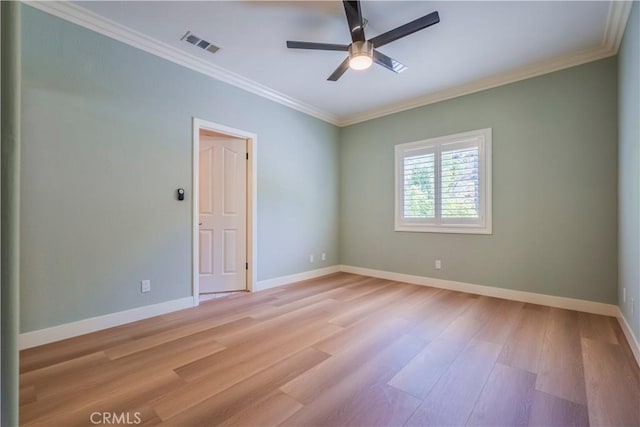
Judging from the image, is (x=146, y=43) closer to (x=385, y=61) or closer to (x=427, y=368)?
(x=385, y=61)

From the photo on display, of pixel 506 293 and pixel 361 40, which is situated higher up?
pixel 361 40

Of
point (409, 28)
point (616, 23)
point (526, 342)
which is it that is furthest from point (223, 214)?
point (616, 23)

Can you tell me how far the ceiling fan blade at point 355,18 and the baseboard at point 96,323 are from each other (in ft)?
10.6

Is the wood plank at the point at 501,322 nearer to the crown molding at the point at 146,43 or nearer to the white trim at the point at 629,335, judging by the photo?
the white trim at the point at 629,335

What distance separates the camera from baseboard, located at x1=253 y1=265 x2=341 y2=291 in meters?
4.16

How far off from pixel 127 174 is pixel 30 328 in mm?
1479

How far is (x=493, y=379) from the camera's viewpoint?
1.93 m

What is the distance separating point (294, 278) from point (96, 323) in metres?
2.53

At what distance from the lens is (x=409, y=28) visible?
2.38m

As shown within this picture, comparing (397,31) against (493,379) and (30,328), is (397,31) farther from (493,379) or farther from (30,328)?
(30,328)

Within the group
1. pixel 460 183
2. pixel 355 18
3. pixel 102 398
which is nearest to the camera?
pixel 102 398

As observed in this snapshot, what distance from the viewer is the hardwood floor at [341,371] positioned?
1602mm

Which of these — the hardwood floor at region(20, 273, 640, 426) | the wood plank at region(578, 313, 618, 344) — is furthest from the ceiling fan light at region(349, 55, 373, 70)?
the wood plank at region(578, 313, 618, 344)

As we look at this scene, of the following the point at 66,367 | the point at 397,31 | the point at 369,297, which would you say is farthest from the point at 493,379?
the point at 66,367
